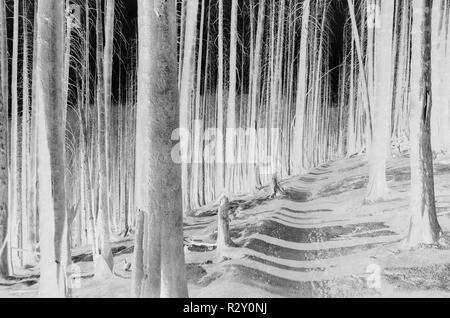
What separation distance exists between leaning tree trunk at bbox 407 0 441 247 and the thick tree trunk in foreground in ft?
5.90

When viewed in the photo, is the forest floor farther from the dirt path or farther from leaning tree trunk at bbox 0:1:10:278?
leaning tree trunk at bbox 0:1:10:278

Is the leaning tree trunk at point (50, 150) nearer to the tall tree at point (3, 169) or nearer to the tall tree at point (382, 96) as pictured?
the tall tree at point (3, 169)

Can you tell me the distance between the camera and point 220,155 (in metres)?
3.80

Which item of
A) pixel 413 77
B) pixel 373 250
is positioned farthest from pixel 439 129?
pixel 373 250

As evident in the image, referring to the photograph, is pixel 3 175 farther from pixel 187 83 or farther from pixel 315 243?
pixel 315 243

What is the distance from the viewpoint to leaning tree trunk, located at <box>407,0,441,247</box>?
3055 mm

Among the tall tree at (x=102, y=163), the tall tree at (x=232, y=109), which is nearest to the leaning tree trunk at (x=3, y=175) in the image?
the tall tree at (x=102, y=163)

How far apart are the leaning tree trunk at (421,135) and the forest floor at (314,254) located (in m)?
0.13

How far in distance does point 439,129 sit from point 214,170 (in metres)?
2.56

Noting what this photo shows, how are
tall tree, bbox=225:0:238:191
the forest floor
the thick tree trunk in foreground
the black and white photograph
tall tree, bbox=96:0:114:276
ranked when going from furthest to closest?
tall tree, bbox=225:0:238:191 → tall tree, bbox=96:0:114:276 → the forest floor → the black and white photograph → the thick tree trunk in foreground

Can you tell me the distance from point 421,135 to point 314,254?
1212 mm

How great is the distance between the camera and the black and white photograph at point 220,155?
256 cm

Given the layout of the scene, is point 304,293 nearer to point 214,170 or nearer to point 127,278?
point 127,278

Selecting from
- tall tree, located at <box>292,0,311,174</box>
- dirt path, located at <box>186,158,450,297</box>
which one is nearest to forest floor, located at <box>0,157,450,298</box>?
dirt path, located at <box>186,158,450,297</box>
